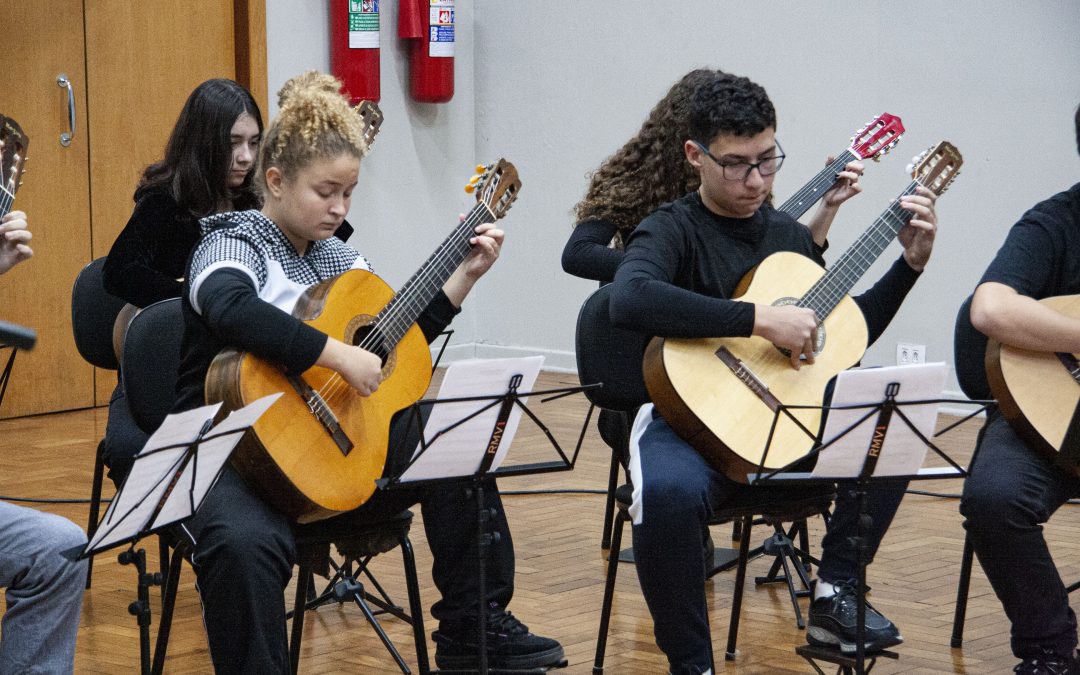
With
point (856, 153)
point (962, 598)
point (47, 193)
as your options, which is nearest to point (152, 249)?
point (856, 153)

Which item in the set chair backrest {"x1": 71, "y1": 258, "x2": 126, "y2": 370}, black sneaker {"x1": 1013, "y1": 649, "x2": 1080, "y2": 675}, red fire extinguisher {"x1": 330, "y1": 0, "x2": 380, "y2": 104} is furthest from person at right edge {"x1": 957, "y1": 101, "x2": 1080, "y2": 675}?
red fire extinguisher {"x1": 330, "y1": 0, "x2": 380, "y2": 104}

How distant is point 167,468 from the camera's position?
211 cm

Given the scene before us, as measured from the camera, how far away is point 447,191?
746cm

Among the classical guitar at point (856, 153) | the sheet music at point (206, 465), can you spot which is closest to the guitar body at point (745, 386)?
the classical guitar at point (856, 153)

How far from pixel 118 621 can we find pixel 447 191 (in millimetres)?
4419

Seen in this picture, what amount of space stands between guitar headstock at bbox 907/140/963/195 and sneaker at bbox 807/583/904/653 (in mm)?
934

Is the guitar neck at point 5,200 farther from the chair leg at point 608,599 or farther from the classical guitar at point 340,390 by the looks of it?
the chair leg at point 608,599

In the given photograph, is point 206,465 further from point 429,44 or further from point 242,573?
point 429,44

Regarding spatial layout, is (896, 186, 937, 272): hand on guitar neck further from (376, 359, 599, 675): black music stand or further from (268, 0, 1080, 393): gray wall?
(268, 0, 1080, 393): gray wall

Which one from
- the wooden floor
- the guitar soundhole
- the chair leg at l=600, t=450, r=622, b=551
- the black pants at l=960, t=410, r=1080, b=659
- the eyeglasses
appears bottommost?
the wooden floor

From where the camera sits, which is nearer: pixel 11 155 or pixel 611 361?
pixel 11 155

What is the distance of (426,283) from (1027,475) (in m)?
1.29

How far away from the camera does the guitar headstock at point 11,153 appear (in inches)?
107

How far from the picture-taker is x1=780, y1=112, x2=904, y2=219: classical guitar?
3658mm
